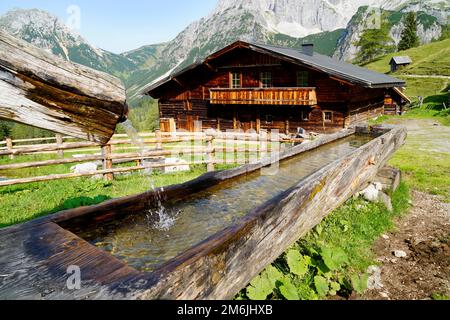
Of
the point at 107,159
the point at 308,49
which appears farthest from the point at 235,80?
the point at 107,159

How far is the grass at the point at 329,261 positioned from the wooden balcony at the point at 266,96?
1532 cm

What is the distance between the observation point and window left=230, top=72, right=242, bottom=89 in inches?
937

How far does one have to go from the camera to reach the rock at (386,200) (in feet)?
21.4

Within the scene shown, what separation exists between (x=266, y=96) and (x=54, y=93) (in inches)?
815

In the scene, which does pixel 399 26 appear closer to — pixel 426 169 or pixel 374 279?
pixel 426 169

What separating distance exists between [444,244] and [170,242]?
4713 millimetres

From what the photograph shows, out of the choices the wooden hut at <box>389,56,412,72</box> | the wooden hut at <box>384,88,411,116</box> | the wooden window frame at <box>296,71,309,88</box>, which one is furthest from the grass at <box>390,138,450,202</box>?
the wooden hut at <box>389,56,412,72</box>

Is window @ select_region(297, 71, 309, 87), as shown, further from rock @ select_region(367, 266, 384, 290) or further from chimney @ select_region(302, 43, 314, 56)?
rock @ select_region(367, 266, 384, 290)

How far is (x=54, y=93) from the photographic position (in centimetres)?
149

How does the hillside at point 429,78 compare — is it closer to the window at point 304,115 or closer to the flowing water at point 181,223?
the window at point 304,115

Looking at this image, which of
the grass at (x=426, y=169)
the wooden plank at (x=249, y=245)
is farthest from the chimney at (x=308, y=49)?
the wooden plank at (x=249, y=245)

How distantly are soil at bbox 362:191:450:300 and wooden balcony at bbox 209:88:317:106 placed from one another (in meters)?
14.4
